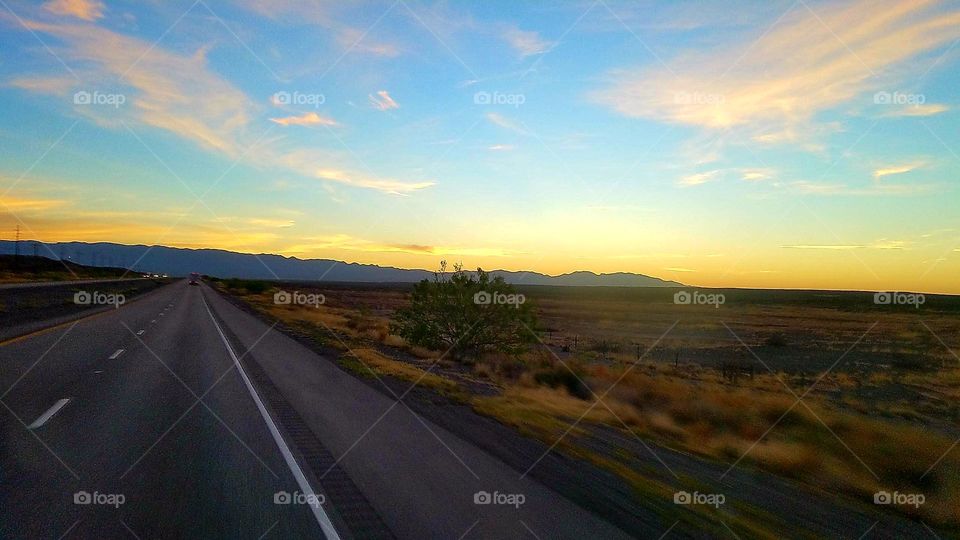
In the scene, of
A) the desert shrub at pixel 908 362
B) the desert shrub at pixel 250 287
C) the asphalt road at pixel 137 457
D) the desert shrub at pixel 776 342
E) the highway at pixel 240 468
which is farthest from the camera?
the desert shrub at pixel 250 287

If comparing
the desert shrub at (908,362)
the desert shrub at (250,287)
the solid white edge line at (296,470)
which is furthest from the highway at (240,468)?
the desert shrub at (250,287)

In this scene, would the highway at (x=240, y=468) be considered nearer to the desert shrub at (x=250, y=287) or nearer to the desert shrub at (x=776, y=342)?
the desert shrub at (x=776, y=342)

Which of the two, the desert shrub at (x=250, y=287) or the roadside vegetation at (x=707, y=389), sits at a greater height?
the desert shrub at (x=250, y=287)

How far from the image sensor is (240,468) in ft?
23.7

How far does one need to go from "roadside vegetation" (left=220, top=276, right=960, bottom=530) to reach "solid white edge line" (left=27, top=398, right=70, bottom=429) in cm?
688

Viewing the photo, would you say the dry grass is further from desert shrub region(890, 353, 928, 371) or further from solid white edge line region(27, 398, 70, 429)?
desert shrub region(890, 353, 928, 371)

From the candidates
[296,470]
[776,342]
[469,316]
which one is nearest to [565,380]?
[469,316]

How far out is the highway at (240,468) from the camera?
18.3 ft

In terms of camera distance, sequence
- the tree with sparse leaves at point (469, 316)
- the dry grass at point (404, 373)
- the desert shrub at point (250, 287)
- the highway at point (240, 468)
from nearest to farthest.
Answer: the highway at point (240, 468) → the dry grass at point (404, 373) → the tree with sparse leaves at point (469, 316) → the desert shrub at point (250, 287)

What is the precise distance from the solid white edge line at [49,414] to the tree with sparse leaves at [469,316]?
15.8m

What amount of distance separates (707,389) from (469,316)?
974 cm

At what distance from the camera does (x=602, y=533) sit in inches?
229

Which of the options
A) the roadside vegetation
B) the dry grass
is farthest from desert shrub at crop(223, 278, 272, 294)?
the dry grass

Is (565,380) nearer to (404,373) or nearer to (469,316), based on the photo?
(404,373)
